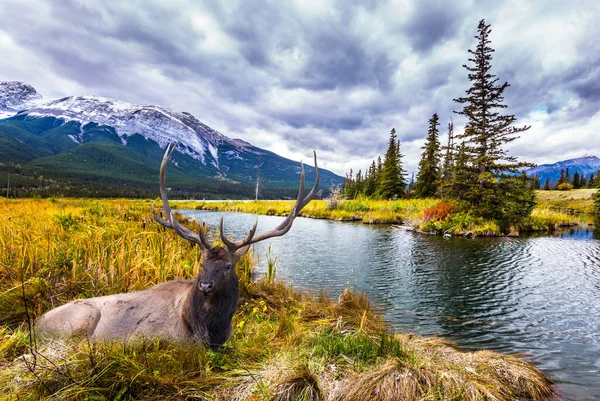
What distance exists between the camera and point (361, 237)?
19.0m

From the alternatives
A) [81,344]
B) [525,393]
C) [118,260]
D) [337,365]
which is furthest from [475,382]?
[118,260]

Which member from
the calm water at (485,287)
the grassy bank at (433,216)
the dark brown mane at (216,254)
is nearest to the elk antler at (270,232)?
the dark brown mane at (216,254)

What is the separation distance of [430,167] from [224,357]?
134 ft

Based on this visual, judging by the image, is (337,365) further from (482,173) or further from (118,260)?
(482,173)

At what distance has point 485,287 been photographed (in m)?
9.36

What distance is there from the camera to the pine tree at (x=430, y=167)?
130ft

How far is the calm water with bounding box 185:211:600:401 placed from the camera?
5617 millimetres

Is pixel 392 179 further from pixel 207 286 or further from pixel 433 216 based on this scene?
pixel 207 286

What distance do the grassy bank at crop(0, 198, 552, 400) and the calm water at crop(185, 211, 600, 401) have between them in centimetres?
136

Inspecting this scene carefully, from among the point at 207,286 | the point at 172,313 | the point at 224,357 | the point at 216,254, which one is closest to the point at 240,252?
the point at 216,254

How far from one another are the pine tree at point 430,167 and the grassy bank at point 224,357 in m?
37.1

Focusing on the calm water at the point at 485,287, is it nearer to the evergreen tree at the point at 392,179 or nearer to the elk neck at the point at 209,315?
the elk neck at the point at 209,315

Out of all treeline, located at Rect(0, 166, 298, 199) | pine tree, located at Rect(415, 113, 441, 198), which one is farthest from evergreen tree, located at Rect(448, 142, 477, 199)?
treeline, located at Rect(0, 166, 298, 199)

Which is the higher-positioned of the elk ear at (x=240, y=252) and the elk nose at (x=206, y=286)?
the elk ear at (x=240, y=252)
